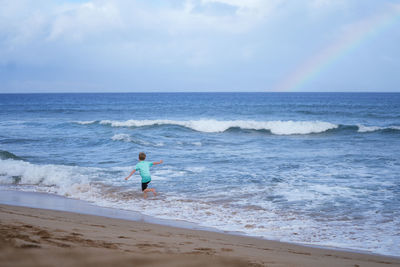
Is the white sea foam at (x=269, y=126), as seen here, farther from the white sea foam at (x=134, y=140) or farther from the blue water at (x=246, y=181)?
the white sea foam at (x=134, y=140)

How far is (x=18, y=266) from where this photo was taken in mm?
2953

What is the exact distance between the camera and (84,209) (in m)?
8.23

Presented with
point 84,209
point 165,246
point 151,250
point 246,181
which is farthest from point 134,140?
point 151,250

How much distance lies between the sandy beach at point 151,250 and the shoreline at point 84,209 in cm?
26

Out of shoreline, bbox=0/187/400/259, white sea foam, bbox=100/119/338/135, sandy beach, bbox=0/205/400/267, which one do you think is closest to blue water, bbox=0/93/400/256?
shoreline, bbox=0/187/400/259

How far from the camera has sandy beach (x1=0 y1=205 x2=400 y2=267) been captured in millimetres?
3379

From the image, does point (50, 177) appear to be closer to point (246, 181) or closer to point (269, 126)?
point (246, 181)

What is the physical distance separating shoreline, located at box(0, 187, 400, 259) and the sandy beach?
262mm

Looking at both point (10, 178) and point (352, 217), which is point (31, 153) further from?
point (352, 217)

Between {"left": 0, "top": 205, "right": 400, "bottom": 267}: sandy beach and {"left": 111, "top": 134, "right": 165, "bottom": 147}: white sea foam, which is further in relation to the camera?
{"left": 111, "top": 134, "right": 165, "bottom": 147}: white sea foam

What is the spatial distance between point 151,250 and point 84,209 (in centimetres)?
462

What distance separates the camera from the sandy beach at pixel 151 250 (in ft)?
11.1

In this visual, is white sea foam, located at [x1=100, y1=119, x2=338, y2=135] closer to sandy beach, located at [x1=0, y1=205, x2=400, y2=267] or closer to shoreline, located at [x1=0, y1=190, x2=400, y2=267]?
shoreline, located at [x1=0, y1=190, x2=400, y2=267]

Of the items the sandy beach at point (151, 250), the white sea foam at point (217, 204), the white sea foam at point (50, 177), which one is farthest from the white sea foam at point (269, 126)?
the sandy beach at point (151, 250)
